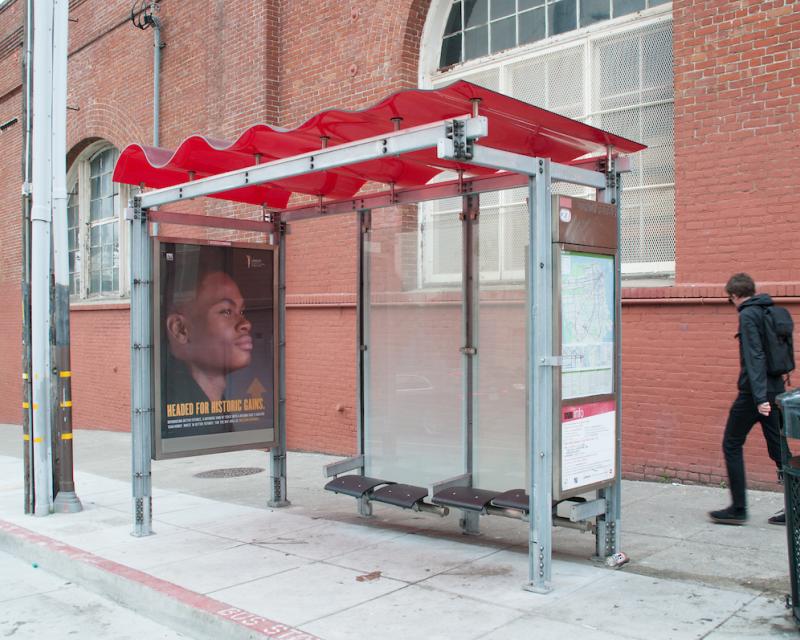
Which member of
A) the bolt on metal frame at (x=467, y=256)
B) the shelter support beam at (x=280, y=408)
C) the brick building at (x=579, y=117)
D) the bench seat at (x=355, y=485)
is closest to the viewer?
the bolt on metal frame at (x=467, y=256)

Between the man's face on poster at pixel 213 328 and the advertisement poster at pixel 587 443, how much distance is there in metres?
3.39

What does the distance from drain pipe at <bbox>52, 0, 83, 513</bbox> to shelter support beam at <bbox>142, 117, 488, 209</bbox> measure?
70.6 inches

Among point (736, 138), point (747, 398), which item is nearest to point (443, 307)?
point (747, 398)

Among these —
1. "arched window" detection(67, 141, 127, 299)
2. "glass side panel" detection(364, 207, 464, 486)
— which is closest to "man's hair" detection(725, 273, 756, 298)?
"glass side panel" detection(364, 207, 464, 486)

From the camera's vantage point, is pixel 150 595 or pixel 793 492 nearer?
pixel 793 492

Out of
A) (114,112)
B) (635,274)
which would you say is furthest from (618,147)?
(114,112)

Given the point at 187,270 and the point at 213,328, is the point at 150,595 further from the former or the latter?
the point at 187,270

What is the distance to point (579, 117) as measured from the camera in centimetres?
897

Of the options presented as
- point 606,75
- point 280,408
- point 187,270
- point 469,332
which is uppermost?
point 606,75

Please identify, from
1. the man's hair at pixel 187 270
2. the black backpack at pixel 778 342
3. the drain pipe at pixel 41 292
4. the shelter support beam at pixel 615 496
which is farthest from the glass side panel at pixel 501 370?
the drain pipe at pixel 41 292

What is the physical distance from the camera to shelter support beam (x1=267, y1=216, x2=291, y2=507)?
300 inches

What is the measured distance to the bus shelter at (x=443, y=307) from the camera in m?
5.00

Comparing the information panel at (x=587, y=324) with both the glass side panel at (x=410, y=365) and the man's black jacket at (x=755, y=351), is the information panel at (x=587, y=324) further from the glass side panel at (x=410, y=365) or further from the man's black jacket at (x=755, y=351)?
the glass side panel at (x=410, y=365)

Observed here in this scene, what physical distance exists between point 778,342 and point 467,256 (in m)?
2.42
